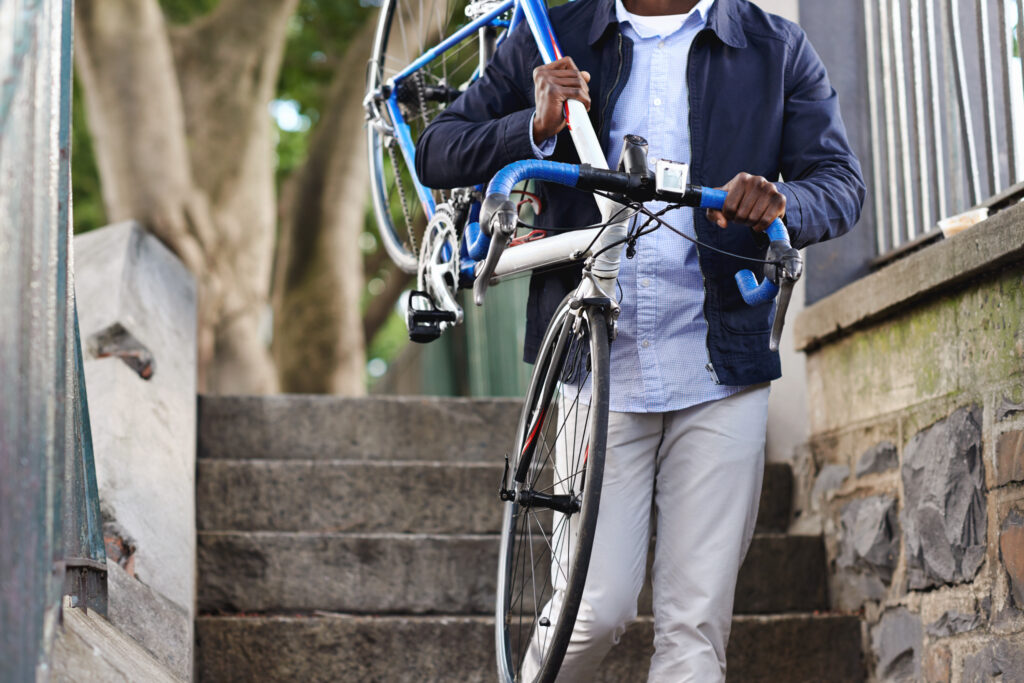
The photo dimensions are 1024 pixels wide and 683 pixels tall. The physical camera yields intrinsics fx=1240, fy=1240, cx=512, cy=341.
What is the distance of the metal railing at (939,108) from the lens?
3.17 m

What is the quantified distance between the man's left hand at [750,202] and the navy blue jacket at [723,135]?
24cm

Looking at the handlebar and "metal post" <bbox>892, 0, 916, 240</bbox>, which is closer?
the handlebar

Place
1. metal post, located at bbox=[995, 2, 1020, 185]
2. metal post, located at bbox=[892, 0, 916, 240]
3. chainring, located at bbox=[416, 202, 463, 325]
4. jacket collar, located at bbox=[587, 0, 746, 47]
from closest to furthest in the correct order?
1. jacket collar, located at bbox=[587, 0, 746, 47]
2. metal post, located at bbox=[995, 2, 1020, 185]
3. chainring, located at bbox=[416, 202, 463, 325]
4. metal post, located at bbox=[892, 0, 916, 240]

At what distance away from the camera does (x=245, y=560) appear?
11.9 feet

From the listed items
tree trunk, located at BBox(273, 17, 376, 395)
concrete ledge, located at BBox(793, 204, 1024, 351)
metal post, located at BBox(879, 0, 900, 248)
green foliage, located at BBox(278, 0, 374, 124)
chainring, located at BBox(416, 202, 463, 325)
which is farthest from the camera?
green foliage, located at BBox(278, 0, 374, 124)

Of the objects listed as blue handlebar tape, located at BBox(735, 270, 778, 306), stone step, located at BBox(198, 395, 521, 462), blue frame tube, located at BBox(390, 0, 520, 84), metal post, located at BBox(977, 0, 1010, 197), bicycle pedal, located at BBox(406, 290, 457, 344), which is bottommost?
stone step, located at BBox(198, 395, 521, 462)

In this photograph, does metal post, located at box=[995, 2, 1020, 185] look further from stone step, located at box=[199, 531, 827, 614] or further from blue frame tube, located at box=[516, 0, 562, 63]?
stone step, located at box=[199, 531, 827, 614]

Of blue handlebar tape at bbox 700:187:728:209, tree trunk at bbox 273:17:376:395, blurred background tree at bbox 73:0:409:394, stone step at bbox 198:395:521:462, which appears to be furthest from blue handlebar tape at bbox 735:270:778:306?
tree trunk at bbox 273:17:376:395

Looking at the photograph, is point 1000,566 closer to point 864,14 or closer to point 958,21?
point 958,21

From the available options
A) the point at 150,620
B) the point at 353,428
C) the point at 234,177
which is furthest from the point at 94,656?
the point at 234,177

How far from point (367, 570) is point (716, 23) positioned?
6.32 feet

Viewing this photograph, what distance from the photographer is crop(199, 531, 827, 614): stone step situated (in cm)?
361

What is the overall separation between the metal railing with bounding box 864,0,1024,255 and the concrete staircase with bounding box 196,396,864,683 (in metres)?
1.02

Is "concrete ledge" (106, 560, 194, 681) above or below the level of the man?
below
